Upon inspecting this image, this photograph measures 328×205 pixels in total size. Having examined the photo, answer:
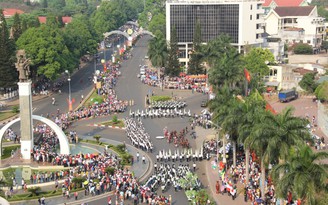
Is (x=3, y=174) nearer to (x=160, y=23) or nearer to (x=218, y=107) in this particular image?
(x=218, y=107)

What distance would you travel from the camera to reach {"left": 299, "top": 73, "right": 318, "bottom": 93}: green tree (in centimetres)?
9028

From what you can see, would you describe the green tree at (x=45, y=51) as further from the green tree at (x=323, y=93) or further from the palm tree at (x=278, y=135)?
the palm tree at (x=278, y=135)

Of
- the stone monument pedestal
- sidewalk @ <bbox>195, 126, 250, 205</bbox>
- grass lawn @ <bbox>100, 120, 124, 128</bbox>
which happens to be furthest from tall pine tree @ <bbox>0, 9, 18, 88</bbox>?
sidewalk @ <bbox>195, 126, 250, 205</bbox>

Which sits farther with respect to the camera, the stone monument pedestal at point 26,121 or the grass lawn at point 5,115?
the grass lawn at point 5,115

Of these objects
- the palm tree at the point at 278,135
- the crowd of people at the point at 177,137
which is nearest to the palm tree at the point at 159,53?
the crowd of people at the point at 177,137

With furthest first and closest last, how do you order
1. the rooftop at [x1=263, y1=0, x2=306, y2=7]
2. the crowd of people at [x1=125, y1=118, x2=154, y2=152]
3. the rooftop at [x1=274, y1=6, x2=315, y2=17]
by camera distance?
the rooftop at [x1=263, y1=0, x2=306, y2=7]
the rooftop at [x1=274, y1=6, x2=315, y2=17]
the crowd of people at [x1=125, y1=118, x2=154, y2=152]

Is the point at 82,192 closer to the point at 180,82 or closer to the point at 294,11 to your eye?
the point at 180,82

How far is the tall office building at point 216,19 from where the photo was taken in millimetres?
116188

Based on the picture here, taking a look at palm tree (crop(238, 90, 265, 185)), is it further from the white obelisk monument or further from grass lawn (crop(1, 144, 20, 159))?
grass lawn (crop(1, 144, 20, 159))

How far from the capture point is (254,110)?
159ft

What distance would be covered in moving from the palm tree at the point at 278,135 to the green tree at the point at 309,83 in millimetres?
48865

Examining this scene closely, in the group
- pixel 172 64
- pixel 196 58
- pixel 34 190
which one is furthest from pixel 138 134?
pixel 196 58

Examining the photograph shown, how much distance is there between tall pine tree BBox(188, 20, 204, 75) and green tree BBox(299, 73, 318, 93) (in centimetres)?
2311

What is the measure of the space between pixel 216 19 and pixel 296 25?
47.3 m
